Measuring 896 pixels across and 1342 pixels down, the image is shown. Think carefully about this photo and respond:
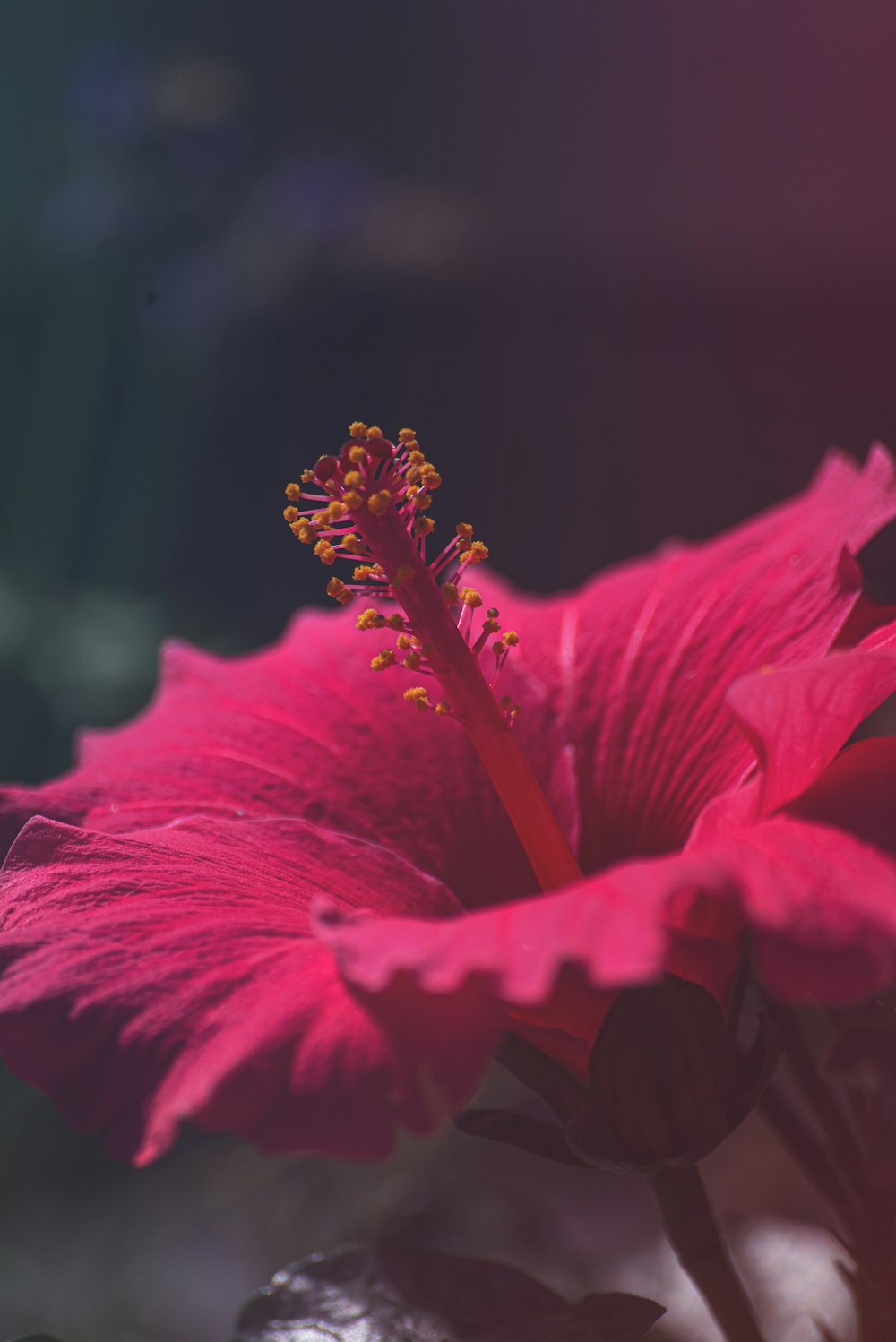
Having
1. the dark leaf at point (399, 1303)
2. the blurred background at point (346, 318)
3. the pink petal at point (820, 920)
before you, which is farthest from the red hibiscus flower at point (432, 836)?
the blurred background at point (346, 318)

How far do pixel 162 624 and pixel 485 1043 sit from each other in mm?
972

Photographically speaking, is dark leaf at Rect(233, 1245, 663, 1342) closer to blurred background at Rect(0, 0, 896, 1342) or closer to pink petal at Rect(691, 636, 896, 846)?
pink petal at Rect(691, 636, 896, 846)

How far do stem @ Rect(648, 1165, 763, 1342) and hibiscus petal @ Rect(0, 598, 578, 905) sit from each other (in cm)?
15

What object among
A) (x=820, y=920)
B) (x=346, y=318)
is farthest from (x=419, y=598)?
(x=346, y=318)

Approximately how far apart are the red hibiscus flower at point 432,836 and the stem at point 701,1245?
6 cm

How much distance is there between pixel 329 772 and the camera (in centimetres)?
55

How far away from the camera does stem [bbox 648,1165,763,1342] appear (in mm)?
426

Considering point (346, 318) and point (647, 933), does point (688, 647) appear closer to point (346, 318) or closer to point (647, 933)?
point (647, 933)

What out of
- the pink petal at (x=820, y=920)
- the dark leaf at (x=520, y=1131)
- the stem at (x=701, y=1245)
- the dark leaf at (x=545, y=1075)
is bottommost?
the stem at (x=701, y=1245)

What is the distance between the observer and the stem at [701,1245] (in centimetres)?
43

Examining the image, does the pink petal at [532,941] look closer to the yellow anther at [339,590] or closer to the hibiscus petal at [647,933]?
the hibiscus petal at [647,933]

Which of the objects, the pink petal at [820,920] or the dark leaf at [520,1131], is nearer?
the pink petal at [820,920]

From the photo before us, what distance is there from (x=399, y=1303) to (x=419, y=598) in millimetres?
295

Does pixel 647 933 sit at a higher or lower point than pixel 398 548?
lower
